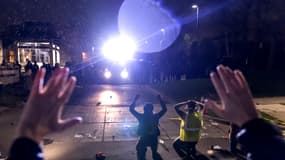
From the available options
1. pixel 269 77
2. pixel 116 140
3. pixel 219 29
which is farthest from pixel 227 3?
pixel 116 140

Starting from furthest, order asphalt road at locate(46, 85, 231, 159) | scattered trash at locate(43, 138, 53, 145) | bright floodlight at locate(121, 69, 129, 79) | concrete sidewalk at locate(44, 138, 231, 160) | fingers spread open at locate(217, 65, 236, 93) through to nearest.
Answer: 1. bright floodlight at locate(121, 69, 129, 79)
2. scattered trash at locate(43, 138, 53, 145)
3. asphalt road at locate(46, 85, 231, 159)
4. concrete sidewalk at locate(44, 138, 231, 160)
5. fingers spread open at locate(217, 65, 236, 93)

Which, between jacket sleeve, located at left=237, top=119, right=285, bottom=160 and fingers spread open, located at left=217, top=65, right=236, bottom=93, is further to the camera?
fingers spread open, located at left=217, top=65, right=236, bottom=93

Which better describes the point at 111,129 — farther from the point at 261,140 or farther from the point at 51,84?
the point at 261,140

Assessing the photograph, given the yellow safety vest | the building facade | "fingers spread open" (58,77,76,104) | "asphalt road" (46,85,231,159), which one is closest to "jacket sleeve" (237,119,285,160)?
"fingers spread open" (58,77,76,104)

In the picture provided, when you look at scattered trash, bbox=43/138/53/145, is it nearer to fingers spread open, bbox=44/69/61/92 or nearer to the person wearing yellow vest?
the person wearing yellow vest

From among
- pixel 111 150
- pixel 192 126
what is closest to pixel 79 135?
pixel 111 150

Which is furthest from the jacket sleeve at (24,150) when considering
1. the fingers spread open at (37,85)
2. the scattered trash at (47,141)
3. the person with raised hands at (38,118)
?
the scattered trash at (47,141)

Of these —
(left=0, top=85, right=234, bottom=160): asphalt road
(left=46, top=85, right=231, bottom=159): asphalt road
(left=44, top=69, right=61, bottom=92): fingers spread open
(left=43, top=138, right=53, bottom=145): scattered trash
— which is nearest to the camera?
(left=44, top=69, right=61, bottom=92): fingers spread open

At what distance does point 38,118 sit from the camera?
1.73 meters

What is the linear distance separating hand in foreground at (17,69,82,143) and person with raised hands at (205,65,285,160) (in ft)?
2.47

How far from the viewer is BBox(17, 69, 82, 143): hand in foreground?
173 cm

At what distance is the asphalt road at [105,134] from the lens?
10039 mm

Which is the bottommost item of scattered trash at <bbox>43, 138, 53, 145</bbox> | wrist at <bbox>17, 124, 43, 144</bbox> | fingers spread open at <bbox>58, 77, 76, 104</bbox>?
scattered trash at <bbox>43, 138, 53, 145</bbox>

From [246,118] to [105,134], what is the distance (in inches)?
425
